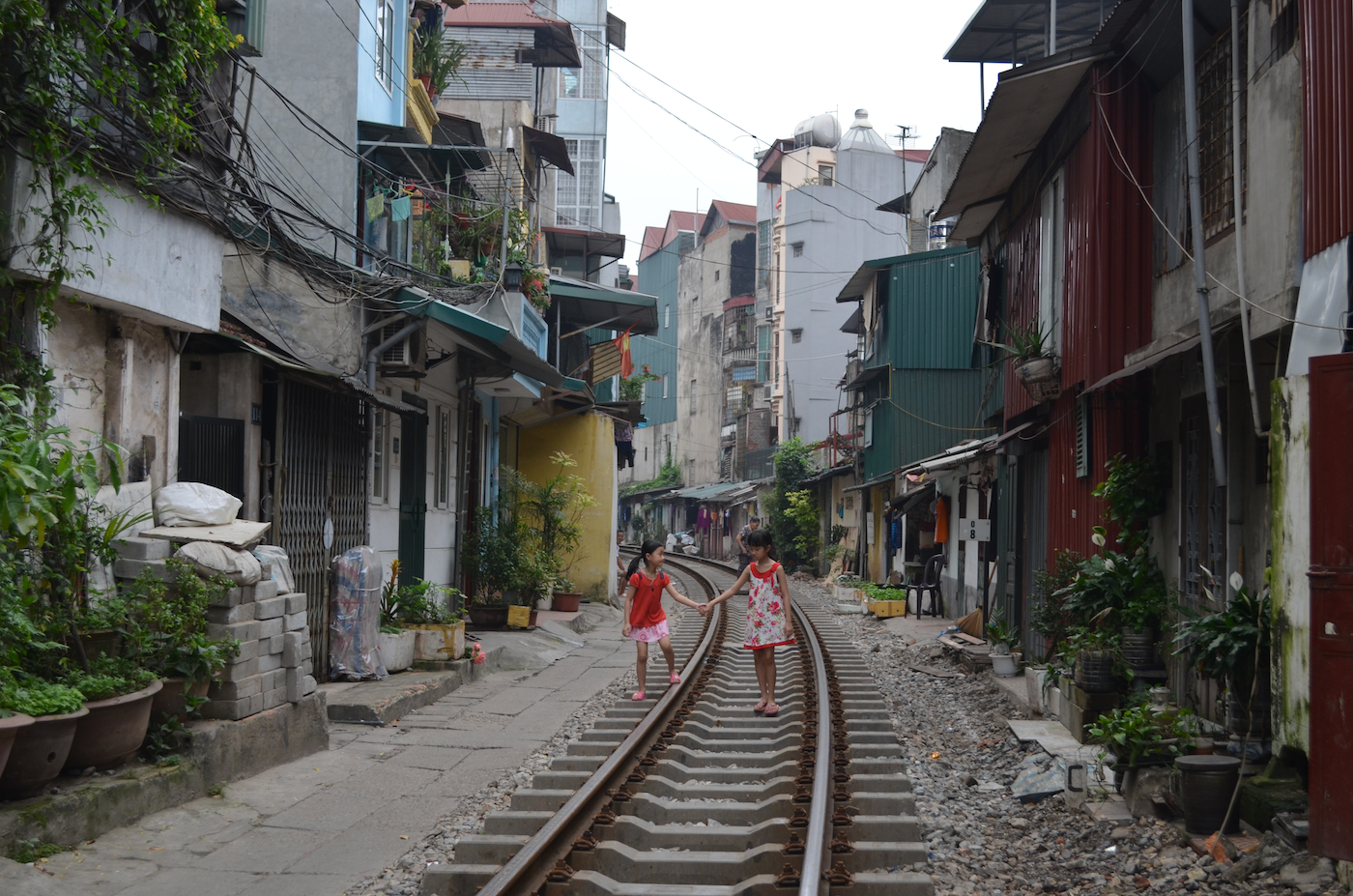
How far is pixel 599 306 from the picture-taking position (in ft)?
77.8

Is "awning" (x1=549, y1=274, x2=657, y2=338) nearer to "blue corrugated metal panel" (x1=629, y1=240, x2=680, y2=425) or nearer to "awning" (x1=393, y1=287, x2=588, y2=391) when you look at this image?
"awning" (x1=393, y1=287, x2=588, y2=391)

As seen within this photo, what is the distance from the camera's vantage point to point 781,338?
155ft

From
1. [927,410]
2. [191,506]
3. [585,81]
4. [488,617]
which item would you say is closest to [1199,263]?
[191,506]

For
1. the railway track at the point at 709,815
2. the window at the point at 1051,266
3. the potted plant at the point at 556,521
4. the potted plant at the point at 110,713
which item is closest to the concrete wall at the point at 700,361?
the potted plant at the point at 556,521

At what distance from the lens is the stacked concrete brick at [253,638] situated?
22.7 ft

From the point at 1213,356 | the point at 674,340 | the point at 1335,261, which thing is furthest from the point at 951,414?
the point at 674,340

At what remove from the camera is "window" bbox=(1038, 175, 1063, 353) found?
38.8 ft

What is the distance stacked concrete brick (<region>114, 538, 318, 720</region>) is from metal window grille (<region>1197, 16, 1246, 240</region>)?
7.41 meters

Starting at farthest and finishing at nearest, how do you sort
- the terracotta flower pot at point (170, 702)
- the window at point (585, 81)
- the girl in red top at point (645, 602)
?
the window at point (585, 81) < the girl in red top at point (645, 602) < the terracotta flower pot at point (170, 702)

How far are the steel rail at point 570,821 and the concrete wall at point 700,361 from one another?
47.0 m

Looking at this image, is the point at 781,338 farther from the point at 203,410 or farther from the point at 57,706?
the point at 57,706

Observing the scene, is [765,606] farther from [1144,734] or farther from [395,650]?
[395,650]

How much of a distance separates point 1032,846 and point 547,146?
20.1m

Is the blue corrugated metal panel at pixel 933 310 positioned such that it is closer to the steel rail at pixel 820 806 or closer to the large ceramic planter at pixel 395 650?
the steel rail at pixel 820 806
